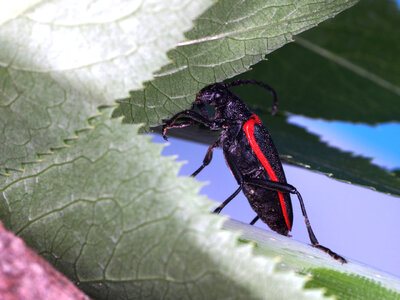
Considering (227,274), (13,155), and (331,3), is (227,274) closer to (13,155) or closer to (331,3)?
(13,155)

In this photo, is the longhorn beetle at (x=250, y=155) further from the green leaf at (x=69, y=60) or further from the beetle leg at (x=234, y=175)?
the green leaf at (x=69, y=60)

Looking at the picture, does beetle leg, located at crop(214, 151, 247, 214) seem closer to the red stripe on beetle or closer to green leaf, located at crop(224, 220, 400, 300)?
Answer: the red stripe on beetle

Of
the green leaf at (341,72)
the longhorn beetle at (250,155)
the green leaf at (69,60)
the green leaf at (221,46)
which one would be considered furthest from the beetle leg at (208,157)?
the green leaf at (69,60)

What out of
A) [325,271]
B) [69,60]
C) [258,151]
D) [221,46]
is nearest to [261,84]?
[258,151]

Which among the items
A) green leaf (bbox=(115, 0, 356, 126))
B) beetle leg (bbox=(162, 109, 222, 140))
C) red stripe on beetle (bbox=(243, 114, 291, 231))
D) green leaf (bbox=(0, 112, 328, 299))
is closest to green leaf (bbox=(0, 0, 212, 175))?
green leaf (bbox=(0, 112, 328, 299))

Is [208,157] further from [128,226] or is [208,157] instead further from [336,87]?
[128,226]
